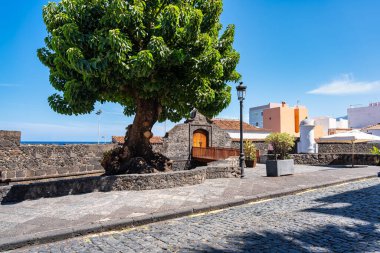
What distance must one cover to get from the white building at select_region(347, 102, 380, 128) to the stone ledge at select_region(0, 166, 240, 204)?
48.0m

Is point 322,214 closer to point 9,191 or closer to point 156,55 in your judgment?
point 156,55

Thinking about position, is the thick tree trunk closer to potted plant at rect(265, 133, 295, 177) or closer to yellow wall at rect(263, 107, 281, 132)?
potted plant at rect(265, 133, 295, 177)

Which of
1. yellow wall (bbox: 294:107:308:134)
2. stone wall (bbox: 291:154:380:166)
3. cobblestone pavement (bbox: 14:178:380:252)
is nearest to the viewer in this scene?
cobblestone pavement (bbox: 14:178:380:252)

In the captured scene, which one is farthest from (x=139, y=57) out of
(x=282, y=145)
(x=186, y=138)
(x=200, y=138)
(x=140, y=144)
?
(x=200, y=138)

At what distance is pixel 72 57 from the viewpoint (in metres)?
7.08

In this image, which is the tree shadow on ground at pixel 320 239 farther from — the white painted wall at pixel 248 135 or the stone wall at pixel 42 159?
the white painted wall at pixel 248 135

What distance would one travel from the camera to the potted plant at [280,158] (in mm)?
11328

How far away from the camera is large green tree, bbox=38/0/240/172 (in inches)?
295

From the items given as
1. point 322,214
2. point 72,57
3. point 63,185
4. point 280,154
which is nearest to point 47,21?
point 72,57

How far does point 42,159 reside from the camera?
12.8m

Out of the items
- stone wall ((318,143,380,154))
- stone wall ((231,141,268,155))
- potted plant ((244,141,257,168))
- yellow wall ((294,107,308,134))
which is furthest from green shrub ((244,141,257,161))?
yellow wall ((294,107,308,134))

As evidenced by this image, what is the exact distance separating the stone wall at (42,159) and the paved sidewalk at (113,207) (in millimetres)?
5783

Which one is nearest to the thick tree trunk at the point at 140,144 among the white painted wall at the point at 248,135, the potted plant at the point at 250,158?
the potted plant at the point at 250,158

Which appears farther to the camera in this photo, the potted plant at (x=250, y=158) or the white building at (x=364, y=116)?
the white building at (x=364, y=116)
